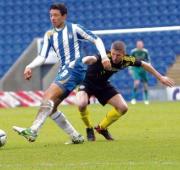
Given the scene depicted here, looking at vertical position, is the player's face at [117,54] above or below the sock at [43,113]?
above

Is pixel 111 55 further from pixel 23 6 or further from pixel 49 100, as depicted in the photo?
pixel 23 6

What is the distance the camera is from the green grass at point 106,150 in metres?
8.40

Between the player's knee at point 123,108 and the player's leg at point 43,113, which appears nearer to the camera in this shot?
the player's leg at point 43,113

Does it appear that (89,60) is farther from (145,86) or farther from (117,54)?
(145,86)

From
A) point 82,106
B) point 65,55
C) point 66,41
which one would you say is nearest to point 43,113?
point 65,55

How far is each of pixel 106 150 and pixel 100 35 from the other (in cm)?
1688

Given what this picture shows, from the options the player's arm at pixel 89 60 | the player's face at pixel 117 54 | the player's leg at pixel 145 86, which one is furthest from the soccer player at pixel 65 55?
the player's leg at pixel 145 86

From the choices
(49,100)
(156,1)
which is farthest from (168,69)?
(49,100)

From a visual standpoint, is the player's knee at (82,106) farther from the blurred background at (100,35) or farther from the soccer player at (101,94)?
the blurred background at (100,35)

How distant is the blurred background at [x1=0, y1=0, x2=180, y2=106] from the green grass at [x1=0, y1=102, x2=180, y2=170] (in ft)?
30.7

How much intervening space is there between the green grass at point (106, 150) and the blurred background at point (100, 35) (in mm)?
9362

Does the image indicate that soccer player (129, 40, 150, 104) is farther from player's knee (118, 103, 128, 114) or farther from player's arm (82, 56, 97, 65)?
player's arm (82, 56, 97, 65)

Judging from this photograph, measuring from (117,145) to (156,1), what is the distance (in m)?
17.8

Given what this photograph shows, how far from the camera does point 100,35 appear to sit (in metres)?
26.7
